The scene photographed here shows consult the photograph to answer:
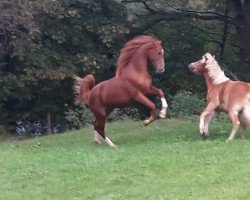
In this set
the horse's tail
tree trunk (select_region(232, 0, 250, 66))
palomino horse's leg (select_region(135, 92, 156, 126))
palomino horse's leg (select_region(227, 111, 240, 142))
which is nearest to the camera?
palomino horse's leg (select_region(227, 111, 240, 142))

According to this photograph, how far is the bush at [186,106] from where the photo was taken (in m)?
22.2

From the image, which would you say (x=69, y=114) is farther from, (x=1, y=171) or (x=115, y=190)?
(x=115, y=190)

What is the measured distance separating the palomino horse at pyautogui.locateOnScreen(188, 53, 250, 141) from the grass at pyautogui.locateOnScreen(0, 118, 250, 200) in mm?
455

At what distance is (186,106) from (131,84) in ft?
25.5

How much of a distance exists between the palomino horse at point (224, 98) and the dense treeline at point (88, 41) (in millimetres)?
7532

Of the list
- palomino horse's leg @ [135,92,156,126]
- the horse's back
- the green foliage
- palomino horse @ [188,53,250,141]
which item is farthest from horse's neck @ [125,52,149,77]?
the green foliage

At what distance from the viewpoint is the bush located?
72.8 ft

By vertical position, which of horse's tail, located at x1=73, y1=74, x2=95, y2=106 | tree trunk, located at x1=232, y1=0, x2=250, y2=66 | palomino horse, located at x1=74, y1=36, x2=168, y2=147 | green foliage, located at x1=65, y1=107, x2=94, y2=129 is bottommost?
green foliage, located at x1=65, y1=107, x2=94, y2=129

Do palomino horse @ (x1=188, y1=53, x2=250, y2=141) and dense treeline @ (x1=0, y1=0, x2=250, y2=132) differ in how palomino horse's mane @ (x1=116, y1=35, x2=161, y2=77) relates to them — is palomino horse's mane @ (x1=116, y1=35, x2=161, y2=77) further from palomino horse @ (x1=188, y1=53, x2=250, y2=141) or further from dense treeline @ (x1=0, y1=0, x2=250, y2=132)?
dense treeline @ (x1=0, y1=0, x2=250, y2=132)

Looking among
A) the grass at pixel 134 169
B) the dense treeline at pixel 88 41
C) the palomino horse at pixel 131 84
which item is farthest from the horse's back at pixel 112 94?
the dense treeline at pixel 88 41

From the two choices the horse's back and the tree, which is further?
the tree

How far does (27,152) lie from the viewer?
50.3ft

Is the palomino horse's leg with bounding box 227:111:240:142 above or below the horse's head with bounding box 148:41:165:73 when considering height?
below

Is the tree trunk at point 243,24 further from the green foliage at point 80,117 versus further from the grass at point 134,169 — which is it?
the grass at point 134,169
